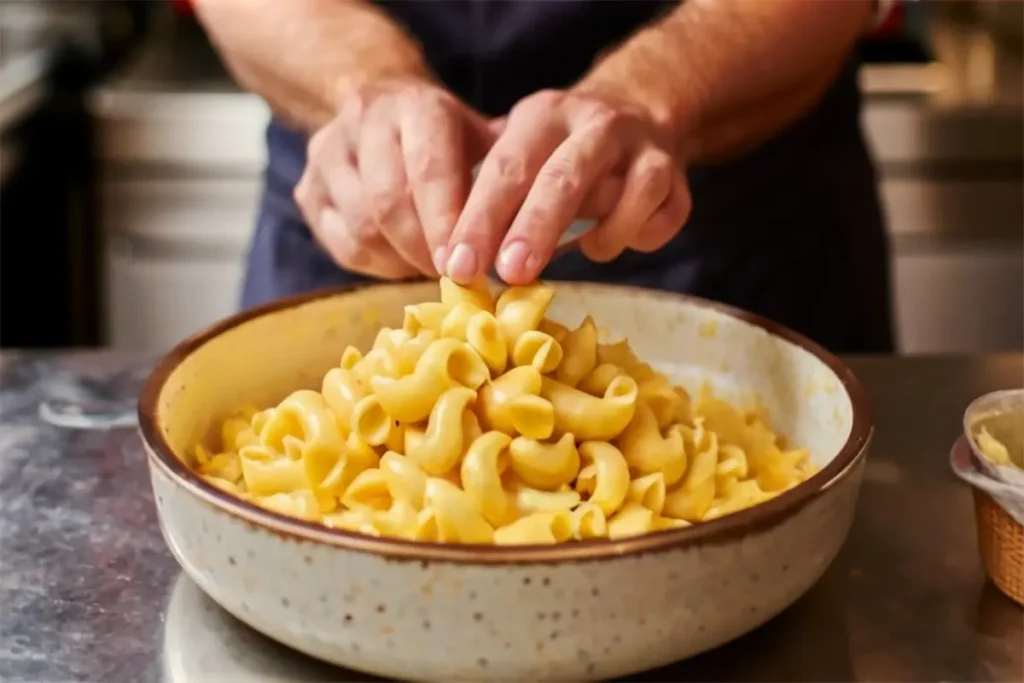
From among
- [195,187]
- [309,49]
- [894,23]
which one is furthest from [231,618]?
[894,23]

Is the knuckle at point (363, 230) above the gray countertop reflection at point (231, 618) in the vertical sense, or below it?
above

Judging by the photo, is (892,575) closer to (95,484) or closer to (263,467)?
(263,467)

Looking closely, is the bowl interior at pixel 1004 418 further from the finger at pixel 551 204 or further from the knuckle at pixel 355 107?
the knuckle at pixel 355 107

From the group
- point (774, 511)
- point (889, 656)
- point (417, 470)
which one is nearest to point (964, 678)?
point (889, 656)

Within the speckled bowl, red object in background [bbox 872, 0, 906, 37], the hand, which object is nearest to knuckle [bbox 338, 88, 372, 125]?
the hand

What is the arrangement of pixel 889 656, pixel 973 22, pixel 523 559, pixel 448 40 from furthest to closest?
1. pixel 973 22
2. pixel 448 40
3. pixel 889 656
4. pixel 523 559

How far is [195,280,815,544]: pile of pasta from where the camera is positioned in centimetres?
60

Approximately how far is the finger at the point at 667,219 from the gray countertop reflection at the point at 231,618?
0.20 m

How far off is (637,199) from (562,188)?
0.20ft

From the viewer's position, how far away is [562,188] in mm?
684

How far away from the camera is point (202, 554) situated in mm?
556

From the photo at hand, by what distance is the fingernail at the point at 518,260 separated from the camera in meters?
0.66

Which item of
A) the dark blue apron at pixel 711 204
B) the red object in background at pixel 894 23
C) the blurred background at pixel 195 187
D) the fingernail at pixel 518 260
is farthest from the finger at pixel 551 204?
the red object in background at pixel 894 23

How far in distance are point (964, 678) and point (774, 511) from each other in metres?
0.14
